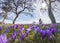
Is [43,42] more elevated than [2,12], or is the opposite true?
[43,42]

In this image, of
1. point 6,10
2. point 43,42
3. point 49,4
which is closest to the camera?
point 43,42

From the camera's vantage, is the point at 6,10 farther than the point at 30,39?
Yes

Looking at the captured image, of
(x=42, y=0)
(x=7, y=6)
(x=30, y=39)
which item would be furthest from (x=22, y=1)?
(x=30, y=39)

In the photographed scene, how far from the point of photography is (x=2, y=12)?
39656mm

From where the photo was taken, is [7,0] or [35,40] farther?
[7,0]

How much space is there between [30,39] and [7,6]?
3660cm

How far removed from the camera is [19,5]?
39531 mm

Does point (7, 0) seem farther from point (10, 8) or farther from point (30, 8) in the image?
point (30, 8)

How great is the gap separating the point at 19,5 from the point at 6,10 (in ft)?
10.7

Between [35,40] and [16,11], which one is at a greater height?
[35,40]

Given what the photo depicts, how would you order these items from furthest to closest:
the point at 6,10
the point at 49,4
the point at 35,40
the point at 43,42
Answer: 1. the point at 6,10
2. the point at 49,4
3. the point at 35,40
4. the point at 43,42

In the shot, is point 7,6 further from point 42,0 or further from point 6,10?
point 42,0

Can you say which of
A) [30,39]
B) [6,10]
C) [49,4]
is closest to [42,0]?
[49,4]

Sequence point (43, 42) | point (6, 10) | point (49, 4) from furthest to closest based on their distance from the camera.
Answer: point (6, 10) → point (49, 4) → point (43, 42)
